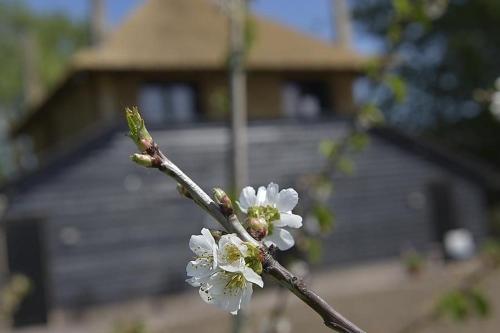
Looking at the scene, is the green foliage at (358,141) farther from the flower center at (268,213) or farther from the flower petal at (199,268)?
the flower petal at (199,268)

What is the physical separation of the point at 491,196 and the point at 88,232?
1664 centimetres

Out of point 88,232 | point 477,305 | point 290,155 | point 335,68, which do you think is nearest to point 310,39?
point 335,68

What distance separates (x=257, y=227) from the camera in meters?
0.94

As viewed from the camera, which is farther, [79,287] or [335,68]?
[335,68]

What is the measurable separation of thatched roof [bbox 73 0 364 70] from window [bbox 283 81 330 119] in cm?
92

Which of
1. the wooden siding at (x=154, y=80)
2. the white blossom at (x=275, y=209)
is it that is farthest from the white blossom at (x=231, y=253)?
the wooden siding at (x=154, y=80)

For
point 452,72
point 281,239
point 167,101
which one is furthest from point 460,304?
point 452,72

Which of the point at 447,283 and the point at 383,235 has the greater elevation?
the point at 383,235

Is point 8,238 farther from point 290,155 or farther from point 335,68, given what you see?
point 335,68

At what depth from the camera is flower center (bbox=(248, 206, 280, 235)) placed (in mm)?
989

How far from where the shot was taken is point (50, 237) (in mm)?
11922

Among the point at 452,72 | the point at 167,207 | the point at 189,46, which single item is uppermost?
the point at 452,72

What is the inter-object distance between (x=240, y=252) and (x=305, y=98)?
15987 millimetres

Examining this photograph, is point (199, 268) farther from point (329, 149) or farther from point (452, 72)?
point (452, 72)
